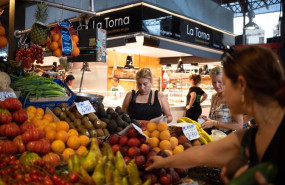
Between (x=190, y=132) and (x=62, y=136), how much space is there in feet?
4.11

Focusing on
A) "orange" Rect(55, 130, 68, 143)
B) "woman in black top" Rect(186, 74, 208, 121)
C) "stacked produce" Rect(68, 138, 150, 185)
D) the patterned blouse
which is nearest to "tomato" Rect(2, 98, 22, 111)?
"orange" Rect(55, 130, 68, 143)

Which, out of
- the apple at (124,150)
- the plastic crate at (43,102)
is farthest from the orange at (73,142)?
the plastic crate at (43,102)

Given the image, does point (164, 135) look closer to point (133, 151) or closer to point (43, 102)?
point (133, 151)

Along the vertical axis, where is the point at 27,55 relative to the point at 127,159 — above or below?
above

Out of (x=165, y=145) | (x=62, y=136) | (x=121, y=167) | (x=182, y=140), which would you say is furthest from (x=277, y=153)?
(x=62, y=136)

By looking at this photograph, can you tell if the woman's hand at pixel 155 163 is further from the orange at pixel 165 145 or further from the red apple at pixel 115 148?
the orange at pixel 165 145

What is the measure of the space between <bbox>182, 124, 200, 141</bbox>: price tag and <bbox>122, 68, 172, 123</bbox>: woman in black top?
140cm

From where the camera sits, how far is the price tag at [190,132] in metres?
2.86

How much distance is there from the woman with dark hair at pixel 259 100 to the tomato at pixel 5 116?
1898mm

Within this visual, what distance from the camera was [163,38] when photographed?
751 centimetres

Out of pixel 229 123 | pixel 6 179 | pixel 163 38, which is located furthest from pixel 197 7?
pixel 6 179

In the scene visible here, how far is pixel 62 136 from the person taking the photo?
2.48m

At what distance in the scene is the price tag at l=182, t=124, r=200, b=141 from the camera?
2.86 metres

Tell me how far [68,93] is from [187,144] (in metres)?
1.96
